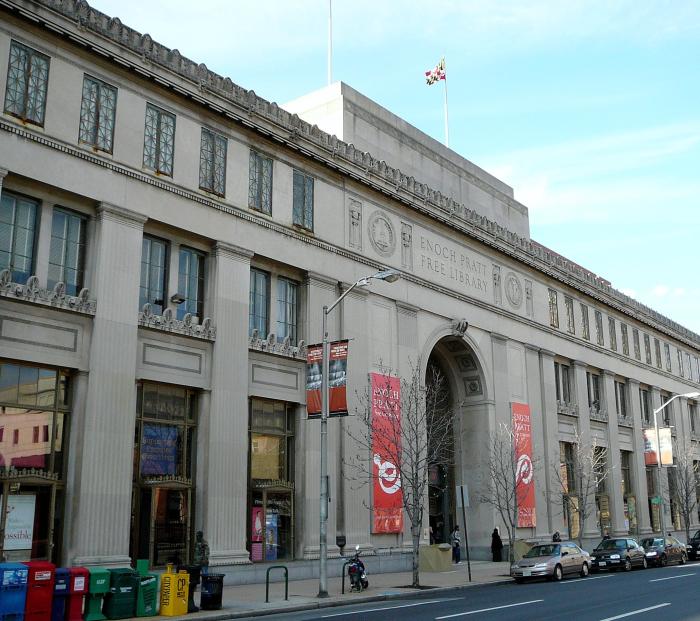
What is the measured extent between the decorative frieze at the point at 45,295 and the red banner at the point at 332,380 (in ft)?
22.7

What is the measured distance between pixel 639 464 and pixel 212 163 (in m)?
40.7

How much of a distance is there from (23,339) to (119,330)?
3062 mm

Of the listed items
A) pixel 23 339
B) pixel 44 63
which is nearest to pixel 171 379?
pixel 23 339

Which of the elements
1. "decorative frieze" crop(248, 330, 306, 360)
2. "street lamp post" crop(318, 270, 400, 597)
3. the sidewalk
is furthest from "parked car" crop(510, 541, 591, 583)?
"decorative frieze" crop(248, 330, 306, 360)

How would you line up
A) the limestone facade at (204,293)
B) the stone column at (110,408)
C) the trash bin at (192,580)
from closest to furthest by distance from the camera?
the trash bin at (192,580)
the stone column at (110,408)
the limestone facade at (204,293)

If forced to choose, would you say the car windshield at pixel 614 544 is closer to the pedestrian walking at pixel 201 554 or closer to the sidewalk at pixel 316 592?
the sidewalk at pixel 316 592

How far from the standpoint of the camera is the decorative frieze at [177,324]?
2566cm

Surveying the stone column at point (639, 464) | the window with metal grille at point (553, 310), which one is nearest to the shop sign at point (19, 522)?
the window with metal grille at point (553, 310)

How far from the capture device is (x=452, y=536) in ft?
132

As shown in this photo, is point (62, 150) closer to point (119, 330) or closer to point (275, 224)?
point (119, 330)

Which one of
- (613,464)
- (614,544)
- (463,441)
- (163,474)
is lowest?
(614,544)

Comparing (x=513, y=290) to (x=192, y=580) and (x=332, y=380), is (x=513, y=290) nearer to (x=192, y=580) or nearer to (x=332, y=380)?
(x=332, y=380)

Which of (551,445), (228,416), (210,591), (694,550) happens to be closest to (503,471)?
(551,445)

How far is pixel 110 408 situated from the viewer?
78.1 feet
